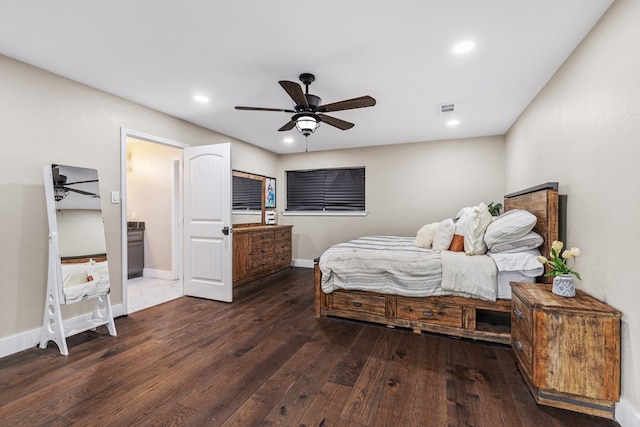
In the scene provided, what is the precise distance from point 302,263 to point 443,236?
11.6 ft

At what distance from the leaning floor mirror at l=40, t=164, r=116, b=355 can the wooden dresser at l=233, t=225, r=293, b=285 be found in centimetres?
167

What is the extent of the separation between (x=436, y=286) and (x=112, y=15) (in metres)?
3.29

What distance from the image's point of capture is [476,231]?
2.87 meters

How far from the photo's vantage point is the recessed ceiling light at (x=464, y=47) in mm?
2199

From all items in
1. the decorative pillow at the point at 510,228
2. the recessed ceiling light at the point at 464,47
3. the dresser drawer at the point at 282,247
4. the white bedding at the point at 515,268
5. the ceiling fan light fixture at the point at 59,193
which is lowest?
the dresser drawer at the point at 282,247

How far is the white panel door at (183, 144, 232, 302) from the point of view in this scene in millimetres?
3812

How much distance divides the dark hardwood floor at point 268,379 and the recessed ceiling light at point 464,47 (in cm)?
249

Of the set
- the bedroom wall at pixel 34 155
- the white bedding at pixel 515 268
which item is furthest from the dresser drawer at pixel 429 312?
the bedroom wall at pixel 34 155

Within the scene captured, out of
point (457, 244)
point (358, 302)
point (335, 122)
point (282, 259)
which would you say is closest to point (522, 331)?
point (457, 244)

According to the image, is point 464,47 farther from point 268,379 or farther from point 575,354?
point 268,379

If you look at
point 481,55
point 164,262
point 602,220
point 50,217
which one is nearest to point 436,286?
point 602,220

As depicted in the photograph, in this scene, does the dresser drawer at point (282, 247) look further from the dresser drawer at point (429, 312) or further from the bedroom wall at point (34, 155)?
the dresser drawer at point (429, 312)

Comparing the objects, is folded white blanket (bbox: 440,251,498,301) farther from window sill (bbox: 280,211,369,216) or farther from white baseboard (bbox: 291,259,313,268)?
white baseboard (bbox: 291,259,313,268)

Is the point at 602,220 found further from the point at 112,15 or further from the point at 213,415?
the point at 112,15
